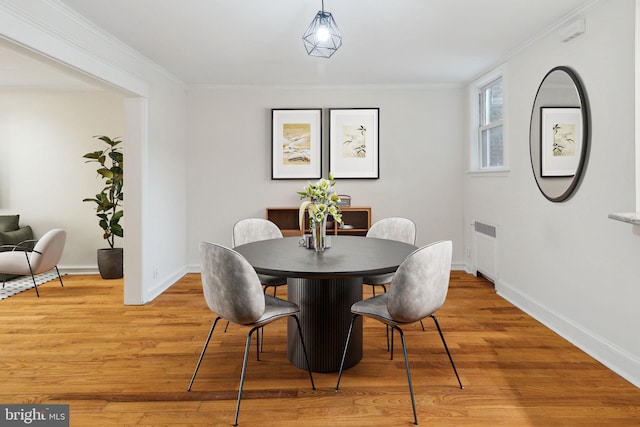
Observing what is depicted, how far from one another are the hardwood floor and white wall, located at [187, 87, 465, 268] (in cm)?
195

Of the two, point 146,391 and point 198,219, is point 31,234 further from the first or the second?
point 146,391

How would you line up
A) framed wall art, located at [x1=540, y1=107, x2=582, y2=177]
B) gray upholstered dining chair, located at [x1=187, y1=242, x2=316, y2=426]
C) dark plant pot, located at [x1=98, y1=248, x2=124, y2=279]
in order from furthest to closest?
dark plant pot, located at [x1=98, y1=248, x2=124, y2=279] → framed wall art, located at [x1=540, y1=107, x2=582, y2=177] → gray upholstered dining chair, located at [x1=187, y1=242, x2=316, y2=426]

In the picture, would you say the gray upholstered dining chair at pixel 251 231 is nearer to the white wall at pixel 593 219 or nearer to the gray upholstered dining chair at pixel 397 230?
the gray upholstered dining chair at pixel 397 230

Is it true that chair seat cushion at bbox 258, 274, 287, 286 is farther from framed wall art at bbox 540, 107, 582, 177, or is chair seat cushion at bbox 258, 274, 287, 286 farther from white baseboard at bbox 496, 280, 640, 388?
framed wall art at bbox 540, 107, 582, 177

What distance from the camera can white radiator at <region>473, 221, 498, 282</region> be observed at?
4.68m

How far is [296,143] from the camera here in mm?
5555

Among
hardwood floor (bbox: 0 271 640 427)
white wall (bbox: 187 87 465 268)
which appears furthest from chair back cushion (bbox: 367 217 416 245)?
white wall (bbox: 187 87 465 268)

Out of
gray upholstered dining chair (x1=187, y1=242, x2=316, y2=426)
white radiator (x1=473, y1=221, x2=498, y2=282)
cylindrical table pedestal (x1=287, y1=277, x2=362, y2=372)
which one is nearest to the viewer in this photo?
gray upholstered dining chair (x1=187, y1=242, x2=316, y2=426)

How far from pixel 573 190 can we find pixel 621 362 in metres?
1.23

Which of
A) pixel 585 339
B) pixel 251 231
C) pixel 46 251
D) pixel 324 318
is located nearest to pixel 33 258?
pixel 46 251

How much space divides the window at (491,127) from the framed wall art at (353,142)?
4.24 feet

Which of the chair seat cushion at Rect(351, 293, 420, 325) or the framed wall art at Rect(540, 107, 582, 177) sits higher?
the framed wall art at Rect(540, 107, 582, 177)

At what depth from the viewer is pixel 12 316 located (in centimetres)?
388

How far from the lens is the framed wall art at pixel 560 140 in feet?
10.3
